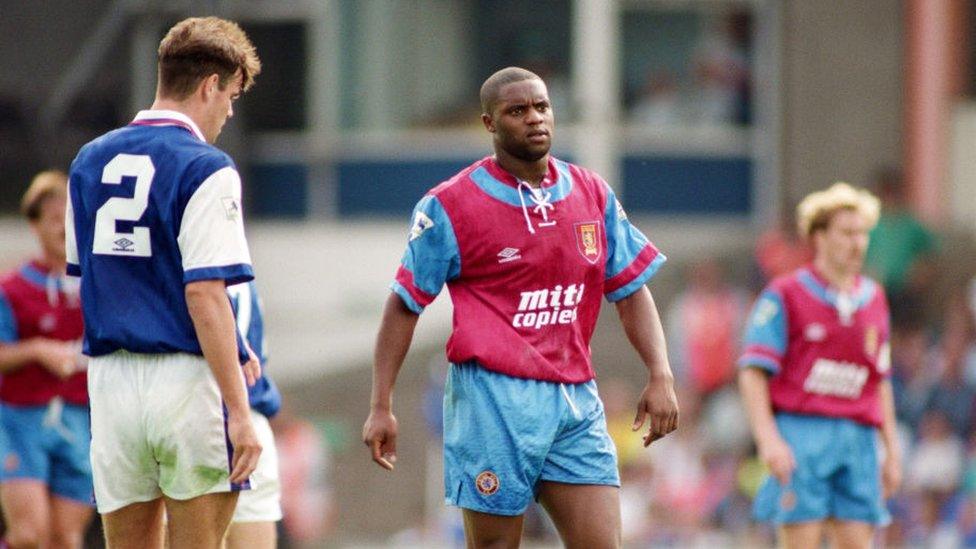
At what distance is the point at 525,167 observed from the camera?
7.11 metres

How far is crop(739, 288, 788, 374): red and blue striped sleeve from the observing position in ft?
A: 31.2

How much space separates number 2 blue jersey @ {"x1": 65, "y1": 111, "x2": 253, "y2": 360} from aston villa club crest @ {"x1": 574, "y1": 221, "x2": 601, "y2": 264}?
1.31 m

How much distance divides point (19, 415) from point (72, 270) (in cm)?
305

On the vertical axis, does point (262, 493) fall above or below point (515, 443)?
below

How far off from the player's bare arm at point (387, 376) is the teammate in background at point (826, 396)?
2.91 meters

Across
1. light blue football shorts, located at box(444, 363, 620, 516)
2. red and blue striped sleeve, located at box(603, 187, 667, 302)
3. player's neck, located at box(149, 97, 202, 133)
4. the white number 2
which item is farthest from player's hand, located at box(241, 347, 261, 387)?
red and blue striped sleeve, located at box(603, 187, 667, 302)

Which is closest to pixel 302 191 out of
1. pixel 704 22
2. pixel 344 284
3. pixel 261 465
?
pixel 344 284

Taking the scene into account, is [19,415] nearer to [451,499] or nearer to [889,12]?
[451,499]

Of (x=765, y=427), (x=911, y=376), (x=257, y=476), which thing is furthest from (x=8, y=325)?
(x=911, y=376)

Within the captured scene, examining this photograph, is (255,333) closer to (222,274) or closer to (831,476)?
(222,274)

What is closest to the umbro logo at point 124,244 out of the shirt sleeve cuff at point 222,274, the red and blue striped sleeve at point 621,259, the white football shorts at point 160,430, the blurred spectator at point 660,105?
the shirt sleeve cuff at point 222,274

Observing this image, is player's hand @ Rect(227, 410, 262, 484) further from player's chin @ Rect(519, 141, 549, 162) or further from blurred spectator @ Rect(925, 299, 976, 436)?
blurred spectator @ Rect(925, 299, 976, 436)

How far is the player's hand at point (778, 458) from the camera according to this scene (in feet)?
30.7

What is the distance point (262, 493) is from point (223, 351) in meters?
1.80
